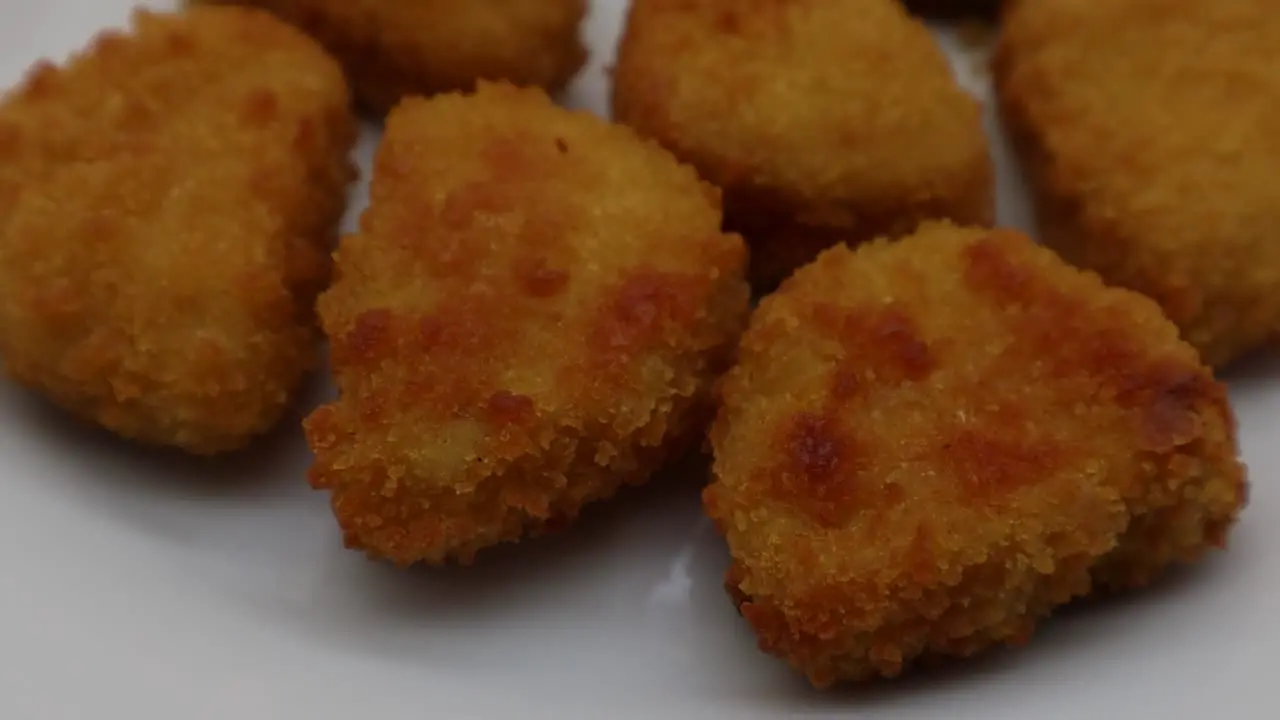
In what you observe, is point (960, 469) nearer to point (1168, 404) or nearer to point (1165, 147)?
point (1168, 404)

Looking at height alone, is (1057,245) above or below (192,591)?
above

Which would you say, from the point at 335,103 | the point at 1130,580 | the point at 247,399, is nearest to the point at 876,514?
the point at 1130,580

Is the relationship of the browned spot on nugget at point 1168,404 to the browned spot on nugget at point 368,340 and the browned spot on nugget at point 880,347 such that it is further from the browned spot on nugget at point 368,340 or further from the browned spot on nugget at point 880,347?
the browned spot on nugget at point 368,340

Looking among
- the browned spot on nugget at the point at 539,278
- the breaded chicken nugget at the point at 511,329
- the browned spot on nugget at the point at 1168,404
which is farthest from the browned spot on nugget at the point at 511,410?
the browned spot on nugget at the point at 1168,404

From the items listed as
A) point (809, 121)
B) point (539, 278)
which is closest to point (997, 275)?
point (809, 121)

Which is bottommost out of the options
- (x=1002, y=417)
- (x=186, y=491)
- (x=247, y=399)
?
(x=186, y=491)

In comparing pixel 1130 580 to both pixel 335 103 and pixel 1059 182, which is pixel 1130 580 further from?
pixel 335 103

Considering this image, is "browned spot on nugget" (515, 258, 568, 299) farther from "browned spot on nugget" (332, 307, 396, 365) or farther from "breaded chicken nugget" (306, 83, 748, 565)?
"browned spot on nugget" (332, 307, 396, 365)

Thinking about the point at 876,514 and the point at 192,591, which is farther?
the point at 192,591
